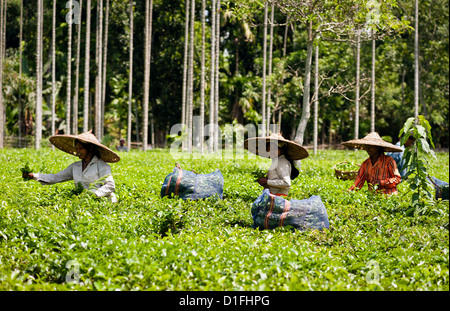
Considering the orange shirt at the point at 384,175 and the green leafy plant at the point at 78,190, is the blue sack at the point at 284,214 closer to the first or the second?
the orange shirt at the point at 384,175

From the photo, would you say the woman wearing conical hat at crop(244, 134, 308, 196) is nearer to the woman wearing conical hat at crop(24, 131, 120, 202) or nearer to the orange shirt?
the orange shirt

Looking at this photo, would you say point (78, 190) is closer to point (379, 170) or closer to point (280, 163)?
point (280, 163)

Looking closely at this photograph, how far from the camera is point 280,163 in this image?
292 inches

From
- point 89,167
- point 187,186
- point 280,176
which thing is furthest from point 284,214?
point 89,167

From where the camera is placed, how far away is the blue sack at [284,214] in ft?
20.1

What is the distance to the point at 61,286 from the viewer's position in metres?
4.20

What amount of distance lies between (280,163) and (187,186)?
1.46 m

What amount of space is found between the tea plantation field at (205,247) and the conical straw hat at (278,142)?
0.94 meters

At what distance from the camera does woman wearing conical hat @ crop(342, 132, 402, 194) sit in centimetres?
796

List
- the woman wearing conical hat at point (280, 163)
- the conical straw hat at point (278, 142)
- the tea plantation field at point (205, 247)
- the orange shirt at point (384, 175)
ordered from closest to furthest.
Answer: the tea plantation field at point (205, 247) → the woman wearing conical hat at point (280, 163) → the conical straw hat at point (278, 142) → the orange shirt at point (384, 175)

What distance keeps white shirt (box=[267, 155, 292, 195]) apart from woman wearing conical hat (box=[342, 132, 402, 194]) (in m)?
1.49

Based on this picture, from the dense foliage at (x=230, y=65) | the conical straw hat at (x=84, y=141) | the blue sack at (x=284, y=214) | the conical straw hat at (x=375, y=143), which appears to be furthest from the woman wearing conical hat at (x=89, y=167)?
the dense foliage at (x=230, y=65)

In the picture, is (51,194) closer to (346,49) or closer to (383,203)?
(383,203)
